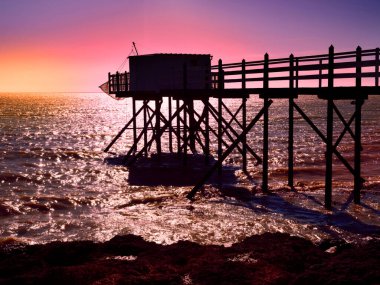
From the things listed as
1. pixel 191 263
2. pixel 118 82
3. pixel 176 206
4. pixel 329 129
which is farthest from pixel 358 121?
pixel 118 82

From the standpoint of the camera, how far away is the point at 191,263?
9.93 meters

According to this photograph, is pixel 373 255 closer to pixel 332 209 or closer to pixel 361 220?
pixel 361 220

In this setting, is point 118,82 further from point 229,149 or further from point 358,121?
point 358,121

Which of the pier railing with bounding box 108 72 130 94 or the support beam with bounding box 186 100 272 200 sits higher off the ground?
the pier railing with bounding box 108 72 130 94

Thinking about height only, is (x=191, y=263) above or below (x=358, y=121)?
below

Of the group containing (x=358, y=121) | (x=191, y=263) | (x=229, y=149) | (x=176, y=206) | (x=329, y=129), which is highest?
(x=358, y=121)

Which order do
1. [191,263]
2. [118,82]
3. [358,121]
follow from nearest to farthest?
[191,263]
[358,121]
[118,82]

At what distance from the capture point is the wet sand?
9.02 m

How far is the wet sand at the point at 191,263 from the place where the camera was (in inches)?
355

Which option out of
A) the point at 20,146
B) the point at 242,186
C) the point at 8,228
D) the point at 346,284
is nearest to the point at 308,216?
the point at 242,186

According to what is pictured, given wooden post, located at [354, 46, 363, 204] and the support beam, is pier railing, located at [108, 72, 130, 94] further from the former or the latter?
wooden post, located at [354, 46, 363, 204]

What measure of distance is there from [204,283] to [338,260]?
268cm

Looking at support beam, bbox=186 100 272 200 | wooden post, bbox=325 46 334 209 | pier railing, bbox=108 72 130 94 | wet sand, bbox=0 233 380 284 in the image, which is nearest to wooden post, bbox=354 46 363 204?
wooden post, bbox=325 46 334 209

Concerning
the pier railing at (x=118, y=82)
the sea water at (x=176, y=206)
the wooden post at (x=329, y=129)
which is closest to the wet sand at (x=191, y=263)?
the sea water at (x=176, y=206)
